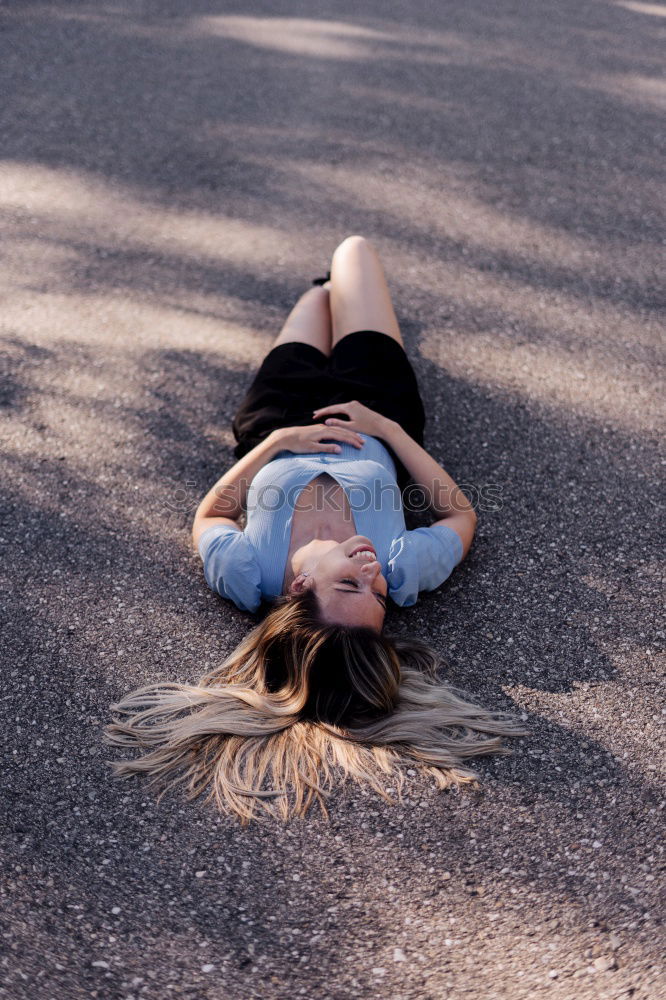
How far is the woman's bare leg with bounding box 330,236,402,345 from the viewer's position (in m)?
4.16

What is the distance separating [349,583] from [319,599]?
111mm

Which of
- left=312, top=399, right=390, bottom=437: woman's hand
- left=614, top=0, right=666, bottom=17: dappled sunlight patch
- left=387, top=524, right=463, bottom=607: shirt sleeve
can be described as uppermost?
left=614, top=0, right=666, bottom=17: dappled sunlight patch

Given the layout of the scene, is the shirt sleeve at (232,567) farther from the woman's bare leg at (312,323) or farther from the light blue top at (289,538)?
the woman's bare leg at (312,323)

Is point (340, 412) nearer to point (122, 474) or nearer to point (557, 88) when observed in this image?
point (122, 474)

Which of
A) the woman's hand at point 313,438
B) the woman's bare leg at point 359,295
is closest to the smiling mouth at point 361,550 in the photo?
the woman's hand at point 313,438

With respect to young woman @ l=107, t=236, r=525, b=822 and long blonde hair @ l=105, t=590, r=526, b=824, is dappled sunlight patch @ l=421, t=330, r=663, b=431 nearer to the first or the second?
young woman @ l=107, t=236, r=525, b=822

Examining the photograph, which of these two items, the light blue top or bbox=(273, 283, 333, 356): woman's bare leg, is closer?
the light blue top

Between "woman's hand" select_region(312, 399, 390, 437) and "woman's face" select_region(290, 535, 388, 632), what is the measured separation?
66 cm

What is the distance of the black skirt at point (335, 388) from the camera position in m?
3.85

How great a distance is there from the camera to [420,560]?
3334mm

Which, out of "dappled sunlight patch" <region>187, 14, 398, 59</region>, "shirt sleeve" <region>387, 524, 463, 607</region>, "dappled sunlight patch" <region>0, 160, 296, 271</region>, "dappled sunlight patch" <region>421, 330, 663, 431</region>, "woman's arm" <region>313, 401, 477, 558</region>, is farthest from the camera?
"dappled sunlight patch" <region>187, 14, 398, 59</region>

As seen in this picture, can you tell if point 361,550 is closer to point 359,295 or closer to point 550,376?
point 359,295

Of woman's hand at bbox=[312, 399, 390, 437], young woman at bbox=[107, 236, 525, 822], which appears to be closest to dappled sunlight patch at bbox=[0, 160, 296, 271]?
young woman at bbox=[107, 236, 525, 822]

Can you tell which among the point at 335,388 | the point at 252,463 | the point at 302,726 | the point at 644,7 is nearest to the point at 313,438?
the point at 252,463
